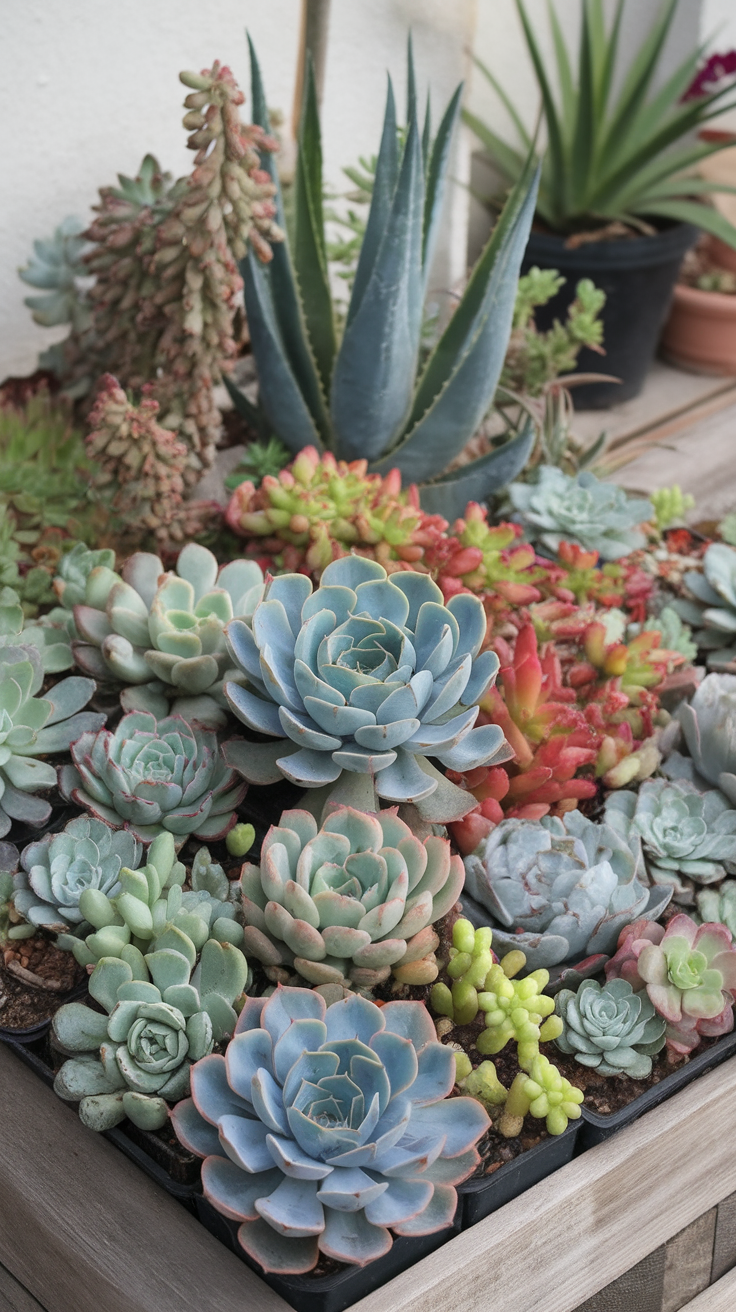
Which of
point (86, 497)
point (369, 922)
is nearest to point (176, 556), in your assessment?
point (86, 497)

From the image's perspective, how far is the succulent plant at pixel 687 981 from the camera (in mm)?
1042

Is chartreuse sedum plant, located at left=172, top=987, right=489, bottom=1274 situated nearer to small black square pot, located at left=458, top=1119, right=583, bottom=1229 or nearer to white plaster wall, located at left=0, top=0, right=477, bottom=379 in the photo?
small black square pot, located at left=458, top=1119, right=583, bottom=1229

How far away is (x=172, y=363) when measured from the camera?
154 centimetres

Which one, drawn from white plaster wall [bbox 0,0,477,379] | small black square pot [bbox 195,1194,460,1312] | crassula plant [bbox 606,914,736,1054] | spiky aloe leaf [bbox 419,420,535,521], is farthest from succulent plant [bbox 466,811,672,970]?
white plaster wall [bbox 0,0,477,379]

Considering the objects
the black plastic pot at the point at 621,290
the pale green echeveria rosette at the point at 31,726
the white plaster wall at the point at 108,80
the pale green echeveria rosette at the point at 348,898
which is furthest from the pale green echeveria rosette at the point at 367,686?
the black plastic pot at the point at 621,290

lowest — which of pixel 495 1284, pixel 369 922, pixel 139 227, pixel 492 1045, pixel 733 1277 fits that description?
pixel 733 1277

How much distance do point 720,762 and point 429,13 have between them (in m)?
1.68

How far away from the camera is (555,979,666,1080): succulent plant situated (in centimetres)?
104

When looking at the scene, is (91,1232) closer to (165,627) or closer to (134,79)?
(165,627)

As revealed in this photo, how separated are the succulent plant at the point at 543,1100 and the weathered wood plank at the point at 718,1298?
1.09ft

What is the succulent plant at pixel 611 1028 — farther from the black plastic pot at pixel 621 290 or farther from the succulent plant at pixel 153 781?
the black plastic pot at pixel 621 290

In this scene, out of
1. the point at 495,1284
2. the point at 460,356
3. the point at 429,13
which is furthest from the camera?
the point at 429,13

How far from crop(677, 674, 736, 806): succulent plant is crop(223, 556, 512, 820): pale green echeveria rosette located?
A: 29 cm

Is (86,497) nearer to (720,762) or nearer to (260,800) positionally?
(260,800)
